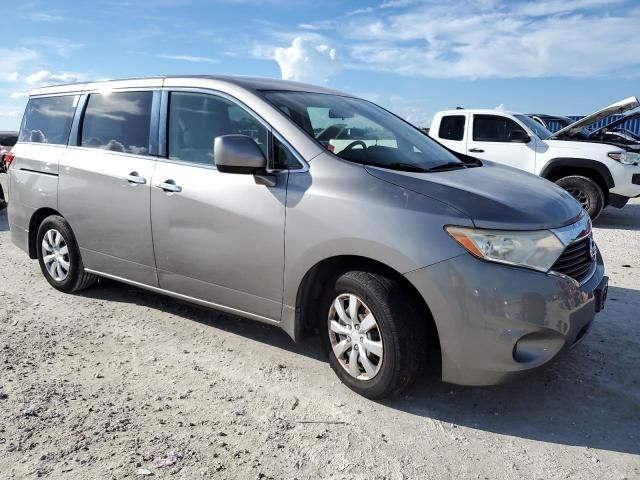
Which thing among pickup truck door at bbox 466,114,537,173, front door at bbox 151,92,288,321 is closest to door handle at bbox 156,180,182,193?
front door at bbox 151,92,288,321

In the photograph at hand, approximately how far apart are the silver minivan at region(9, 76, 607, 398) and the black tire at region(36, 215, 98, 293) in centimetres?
17

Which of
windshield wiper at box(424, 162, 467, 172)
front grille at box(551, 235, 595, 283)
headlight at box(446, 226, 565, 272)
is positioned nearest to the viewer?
headlight at box(446, 226, 565, 272)

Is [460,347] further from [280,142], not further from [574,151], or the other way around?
[574,151]

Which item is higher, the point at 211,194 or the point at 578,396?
the point at 211,194

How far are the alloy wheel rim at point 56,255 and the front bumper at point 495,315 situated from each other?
132 inches

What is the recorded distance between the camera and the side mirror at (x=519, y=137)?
29.8ft

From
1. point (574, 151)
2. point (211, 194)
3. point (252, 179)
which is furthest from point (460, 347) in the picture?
point (574, 151)

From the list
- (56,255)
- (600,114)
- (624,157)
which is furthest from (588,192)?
(56,255)

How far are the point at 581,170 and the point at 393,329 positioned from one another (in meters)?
7.28

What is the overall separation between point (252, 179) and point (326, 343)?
42.2 inches

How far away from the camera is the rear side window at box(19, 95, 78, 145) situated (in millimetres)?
4703

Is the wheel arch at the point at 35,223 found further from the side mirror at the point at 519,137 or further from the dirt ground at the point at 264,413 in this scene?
the side mirror at the point at 519,137

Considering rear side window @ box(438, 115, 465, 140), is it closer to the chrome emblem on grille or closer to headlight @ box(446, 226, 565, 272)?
the chrome emblem on grille

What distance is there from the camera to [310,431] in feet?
9.15
